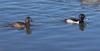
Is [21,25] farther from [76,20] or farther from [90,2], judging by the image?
[90,2]

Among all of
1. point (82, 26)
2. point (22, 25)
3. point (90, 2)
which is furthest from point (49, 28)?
point (90, 2)

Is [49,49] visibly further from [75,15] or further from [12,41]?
[75,15]

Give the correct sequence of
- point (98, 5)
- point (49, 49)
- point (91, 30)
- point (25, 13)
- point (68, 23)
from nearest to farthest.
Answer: point (49, 49) → point (91, 30) → point (68, 23) → point (25, 13) → point (98, 5)

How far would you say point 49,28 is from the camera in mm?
23969

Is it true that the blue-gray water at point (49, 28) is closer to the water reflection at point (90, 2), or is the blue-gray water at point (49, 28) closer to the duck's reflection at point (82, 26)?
the duck's reflection at point (82, 26)

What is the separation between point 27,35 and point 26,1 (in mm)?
9864

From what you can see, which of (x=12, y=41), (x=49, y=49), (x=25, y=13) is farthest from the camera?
(x=25, y=13)

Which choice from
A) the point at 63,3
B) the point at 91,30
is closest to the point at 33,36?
the point at 91,30

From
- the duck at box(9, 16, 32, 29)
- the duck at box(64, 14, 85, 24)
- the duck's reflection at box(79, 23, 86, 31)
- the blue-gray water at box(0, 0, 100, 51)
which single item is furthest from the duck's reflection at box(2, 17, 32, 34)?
the duck's reflection at box(79, 23, 86, 31)

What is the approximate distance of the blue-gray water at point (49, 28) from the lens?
2052 centimetres

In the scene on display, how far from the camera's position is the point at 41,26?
2448cm

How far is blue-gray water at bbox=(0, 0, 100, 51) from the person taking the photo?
2052 cm

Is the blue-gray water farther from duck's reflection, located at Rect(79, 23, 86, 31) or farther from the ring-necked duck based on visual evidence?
the ring-necked duck

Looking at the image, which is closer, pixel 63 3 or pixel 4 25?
pixel 4 25
